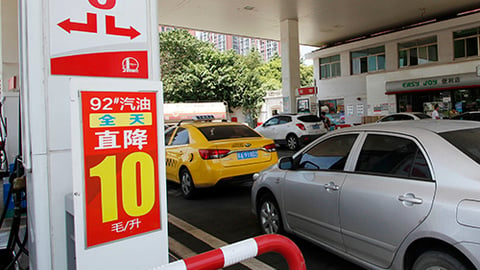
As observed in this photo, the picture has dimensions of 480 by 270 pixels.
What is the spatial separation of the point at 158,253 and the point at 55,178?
0.79 m

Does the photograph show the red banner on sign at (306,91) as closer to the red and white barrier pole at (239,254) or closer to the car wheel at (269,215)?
the car wheel at (269,215)

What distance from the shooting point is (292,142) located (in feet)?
50.0

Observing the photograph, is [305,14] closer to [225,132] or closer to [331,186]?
[225,132]

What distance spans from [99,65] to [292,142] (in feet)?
44.2

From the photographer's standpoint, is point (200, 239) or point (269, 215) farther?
point (200, 239)

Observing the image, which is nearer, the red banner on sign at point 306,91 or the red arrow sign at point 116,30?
the red arrow sign at point 116,30

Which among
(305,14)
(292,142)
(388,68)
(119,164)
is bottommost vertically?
(292,142)

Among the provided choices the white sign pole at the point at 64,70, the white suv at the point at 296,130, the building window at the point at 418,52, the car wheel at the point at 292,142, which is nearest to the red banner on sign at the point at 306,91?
the white suv at the point at 296,130

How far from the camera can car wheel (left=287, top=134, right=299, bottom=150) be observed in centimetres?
1514

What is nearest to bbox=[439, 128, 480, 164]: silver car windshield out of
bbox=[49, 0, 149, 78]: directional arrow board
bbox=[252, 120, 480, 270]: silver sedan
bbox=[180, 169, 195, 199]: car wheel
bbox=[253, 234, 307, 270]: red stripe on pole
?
bbox=[252, 120, 480, 270]: silver sedan

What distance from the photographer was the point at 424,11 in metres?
18.5

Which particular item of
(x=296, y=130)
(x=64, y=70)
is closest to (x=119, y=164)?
(x=64, y=70)

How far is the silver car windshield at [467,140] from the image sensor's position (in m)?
2.78

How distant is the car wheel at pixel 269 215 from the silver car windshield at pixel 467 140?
2.09 m
